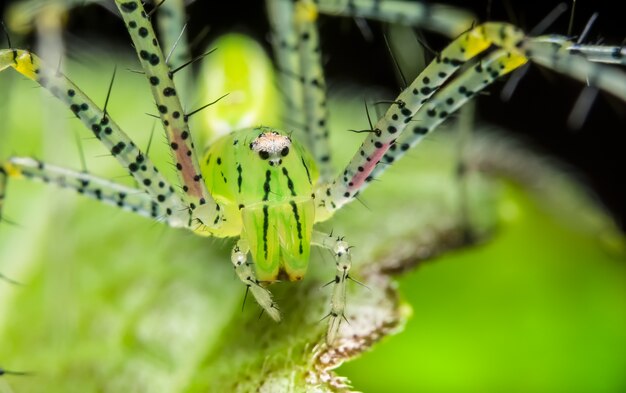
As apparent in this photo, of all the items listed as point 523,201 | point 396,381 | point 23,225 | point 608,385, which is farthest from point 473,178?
point 23,225

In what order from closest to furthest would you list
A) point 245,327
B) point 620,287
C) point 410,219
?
point 245,327 < point 620,287 < point 410,219

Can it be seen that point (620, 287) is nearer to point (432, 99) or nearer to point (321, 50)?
point (432, 99)

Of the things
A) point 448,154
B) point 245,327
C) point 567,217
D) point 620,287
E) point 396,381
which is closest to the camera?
A: point 396,381

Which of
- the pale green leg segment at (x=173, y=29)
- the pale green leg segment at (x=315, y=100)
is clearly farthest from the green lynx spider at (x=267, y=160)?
the pale green leg segment at (x=173, y=29)

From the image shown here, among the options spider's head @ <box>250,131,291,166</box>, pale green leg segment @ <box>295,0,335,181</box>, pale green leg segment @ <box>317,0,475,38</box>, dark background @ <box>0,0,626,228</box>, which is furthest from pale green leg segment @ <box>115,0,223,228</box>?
dark background @ <box>0,0,626,228</box>

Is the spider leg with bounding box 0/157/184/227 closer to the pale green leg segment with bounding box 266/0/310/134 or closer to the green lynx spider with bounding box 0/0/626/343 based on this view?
the green lynx spider with bounding box 0/0/626/343

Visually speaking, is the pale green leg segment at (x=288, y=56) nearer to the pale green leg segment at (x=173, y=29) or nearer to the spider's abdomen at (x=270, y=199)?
the pale green leg segment at (x=173, y=29)
